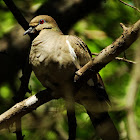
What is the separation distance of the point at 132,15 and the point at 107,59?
177 cm

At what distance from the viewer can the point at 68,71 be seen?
3.05 metres

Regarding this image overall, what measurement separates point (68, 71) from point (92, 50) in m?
1.03

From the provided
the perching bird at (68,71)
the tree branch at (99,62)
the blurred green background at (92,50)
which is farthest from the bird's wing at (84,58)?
the tree branch at (99,62)

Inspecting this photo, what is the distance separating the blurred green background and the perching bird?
0.15 metres

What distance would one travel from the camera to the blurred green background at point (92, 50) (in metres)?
3.55

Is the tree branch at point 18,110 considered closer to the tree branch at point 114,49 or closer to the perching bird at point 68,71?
the perching bird at point 68,71

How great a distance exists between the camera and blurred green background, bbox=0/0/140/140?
3555 millimetres

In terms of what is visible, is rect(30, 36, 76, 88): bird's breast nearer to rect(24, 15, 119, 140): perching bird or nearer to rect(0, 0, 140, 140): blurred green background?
rect(24, 15, 119, 140): perching bird

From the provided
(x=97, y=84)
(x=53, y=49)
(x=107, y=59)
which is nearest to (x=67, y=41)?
(x=53, y=49)

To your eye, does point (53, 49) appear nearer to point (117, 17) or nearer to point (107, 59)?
point (107, 59)

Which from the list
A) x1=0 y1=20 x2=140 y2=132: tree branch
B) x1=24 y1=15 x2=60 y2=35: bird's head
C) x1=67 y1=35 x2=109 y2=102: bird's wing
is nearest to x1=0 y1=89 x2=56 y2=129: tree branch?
x1=0 y1=20 x2=140 y2=132: tree branch

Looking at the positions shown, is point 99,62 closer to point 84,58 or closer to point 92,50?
point 84,58

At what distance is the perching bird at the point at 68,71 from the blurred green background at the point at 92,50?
15 centimetres

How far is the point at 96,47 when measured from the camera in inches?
160
